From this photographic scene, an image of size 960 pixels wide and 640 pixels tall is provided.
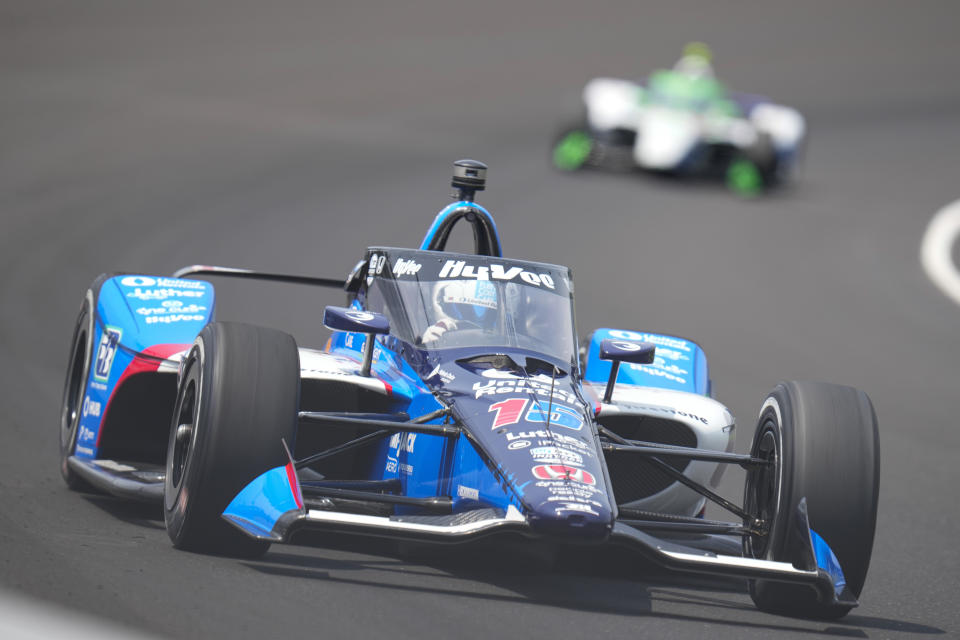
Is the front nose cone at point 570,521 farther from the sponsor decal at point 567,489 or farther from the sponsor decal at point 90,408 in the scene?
the sponsor decal at point 90,408

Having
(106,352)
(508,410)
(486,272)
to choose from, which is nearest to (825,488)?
(508,410)

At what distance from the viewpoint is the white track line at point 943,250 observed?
61.6 feet

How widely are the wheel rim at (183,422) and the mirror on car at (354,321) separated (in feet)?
2.11

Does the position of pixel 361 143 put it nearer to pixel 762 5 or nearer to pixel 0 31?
pixel 0 31

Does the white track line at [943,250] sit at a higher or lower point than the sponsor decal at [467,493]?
higher

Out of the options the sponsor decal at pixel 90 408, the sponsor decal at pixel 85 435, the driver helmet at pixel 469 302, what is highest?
the driver helmet at pixel 469 302

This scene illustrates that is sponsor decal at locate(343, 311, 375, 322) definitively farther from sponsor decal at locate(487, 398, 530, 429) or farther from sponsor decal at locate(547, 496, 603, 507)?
sponsor decal at locate(547, 496, 603, 507)

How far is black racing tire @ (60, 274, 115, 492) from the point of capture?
8.47 meters

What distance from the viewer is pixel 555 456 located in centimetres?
632

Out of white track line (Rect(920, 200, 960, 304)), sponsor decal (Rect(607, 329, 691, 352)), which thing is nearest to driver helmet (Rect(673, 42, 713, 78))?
white track line (Rect(920, 200, 960, 304))

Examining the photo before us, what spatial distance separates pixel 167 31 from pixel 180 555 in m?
28.7

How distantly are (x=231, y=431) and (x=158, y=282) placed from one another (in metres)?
2.78

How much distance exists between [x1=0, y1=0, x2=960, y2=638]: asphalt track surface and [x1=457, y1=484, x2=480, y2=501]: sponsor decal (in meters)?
0.36

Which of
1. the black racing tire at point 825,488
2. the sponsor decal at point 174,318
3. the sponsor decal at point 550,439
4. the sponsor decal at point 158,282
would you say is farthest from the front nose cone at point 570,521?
the sponsor decal at point 158,282
